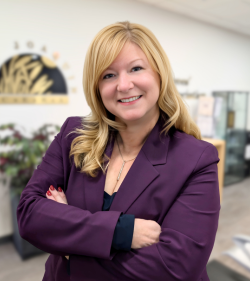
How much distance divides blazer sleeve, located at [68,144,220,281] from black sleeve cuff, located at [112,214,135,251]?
33 mm

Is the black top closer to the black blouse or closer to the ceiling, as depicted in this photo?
the black blouse

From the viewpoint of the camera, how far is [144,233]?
0.90m

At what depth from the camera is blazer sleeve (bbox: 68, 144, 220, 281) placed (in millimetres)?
844

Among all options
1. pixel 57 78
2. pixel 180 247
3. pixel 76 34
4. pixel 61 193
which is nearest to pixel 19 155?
pixel 57 78

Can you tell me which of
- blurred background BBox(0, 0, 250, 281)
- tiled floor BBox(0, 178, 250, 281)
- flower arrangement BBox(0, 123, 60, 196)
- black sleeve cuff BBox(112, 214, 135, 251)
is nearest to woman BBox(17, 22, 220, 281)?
black sleeve cuff BBox(112, 214, 135, 251)

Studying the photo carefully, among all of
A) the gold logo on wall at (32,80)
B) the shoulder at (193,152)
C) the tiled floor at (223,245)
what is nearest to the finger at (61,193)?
the shoulder at (193,152)

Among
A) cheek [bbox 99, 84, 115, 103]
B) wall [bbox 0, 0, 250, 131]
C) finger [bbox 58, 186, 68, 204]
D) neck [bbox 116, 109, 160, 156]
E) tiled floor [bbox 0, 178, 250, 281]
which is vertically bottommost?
tiled floor [bbox 0, 178, 250, 281]

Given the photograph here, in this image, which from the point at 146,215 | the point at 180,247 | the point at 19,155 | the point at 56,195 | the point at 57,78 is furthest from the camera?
the point at 57,78

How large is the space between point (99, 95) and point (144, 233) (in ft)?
2.00

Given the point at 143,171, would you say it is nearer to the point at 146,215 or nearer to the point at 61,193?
the point at 146,215

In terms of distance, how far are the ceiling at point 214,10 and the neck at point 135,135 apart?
123 inches

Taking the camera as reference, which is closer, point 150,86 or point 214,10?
point 150,86

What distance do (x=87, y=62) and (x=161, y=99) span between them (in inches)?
13.2

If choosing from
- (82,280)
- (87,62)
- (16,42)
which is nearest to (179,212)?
(82,280)
